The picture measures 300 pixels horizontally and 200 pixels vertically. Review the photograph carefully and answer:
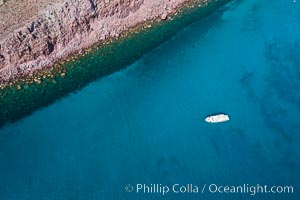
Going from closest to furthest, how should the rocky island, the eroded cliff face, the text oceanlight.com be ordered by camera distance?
the text oceanlight.com < the rocky island < the eroded cliff face

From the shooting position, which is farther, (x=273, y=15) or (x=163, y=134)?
(x=273, y=15)

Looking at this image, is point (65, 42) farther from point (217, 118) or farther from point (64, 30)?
point (217, 118)

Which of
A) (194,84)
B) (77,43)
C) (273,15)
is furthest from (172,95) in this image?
(273,15)

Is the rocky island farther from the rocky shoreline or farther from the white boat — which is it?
the white boat

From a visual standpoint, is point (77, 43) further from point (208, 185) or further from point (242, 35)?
point (208, 185)

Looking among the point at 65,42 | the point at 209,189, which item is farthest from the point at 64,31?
the point at 209,189

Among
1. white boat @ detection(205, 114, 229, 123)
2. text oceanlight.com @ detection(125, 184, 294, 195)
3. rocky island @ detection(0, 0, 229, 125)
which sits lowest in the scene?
text oceanlight.com @ detection(125, 184, 294, 195)

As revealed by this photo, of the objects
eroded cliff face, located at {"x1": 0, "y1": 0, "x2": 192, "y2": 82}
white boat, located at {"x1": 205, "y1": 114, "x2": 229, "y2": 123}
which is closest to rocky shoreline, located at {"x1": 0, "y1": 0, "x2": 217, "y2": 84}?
eroded cliff face, located at {"x1": 0, "y1": 0, "x2": 192, "y2": 82}

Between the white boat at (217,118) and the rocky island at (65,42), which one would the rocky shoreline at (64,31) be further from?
the white boat at (217,118)
